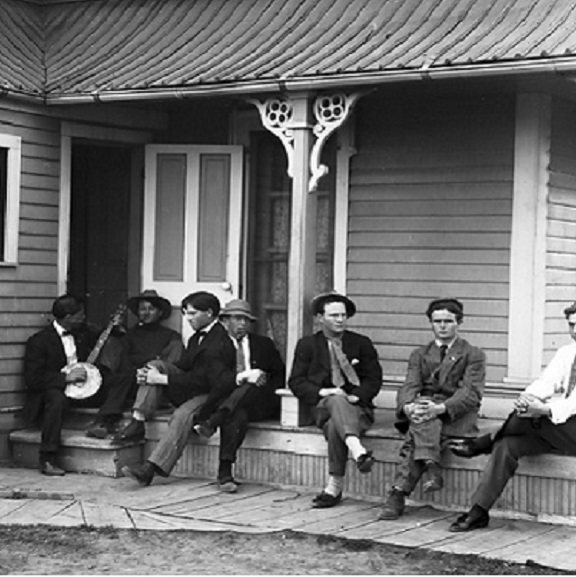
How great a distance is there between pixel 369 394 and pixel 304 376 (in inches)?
19.4

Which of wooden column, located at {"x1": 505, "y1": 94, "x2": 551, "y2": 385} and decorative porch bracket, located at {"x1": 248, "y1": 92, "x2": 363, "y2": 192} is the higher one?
decorative porch bracket, located at {"x1": 248, "y1": 92, "x2": 363, "y2": 192}

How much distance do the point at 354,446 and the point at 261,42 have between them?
368cm

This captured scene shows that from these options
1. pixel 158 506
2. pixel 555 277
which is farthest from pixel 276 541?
pixel 555 277

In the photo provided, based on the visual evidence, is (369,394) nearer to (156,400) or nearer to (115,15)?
(156,400)

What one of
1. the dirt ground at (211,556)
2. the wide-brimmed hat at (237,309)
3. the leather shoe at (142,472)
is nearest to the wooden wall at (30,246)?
the leather shoe at (142,472)

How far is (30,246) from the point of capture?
1100cm

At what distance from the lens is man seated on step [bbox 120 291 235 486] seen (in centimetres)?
974

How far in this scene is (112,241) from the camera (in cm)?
1277

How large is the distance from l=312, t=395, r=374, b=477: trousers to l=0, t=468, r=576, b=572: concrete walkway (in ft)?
1.04

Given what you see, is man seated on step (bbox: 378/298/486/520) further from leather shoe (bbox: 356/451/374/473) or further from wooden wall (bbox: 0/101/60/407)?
wooden wall (bbox: 0/101/60/407)

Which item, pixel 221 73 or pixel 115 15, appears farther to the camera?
pixel 115 15

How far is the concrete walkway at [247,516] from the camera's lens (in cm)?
809

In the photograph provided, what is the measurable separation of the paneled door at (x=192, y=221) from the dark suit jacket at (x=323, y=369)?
1829mm

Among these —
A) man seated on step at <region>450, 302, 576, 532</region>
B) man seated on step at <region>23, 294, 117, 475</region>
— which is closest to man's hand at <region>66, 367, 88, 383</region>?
man seated on step at <region>23, 294, 117, 475</region>
